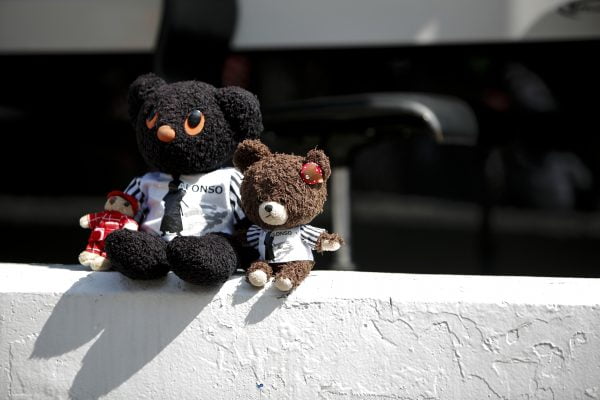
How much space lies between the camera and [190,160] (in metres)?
1.82

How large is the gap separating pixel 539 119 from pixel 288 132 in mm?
1561

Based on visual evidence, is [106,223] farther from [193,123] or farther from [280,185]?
[280,185]

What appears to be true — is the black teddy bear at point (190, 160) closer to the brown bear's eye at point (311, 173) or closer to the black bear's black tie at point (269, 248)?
the black bear's black tie at point (269, 248)

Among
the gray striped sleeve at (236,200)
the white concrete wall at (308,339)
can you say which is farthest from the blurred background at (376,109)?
the white concrete wall at (308,339)

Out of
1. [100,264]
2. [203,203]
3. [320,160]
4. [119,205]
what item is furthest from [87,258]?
[320,160]

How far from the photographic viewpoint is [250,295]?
5.46 ft

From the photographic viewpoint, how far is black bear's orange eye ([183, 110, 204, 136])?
1.80m

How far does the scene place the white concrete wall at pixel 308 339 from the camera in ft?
5.24

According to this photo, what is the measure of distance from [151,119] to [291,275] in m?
0.56

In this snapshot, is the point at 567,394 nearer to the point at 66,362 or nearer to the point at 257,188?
the point at 257,188

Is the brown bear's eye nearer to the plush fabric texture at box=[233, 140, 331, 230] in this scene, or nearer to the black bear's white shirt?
the plush fabric texture at box=[233, 140, 331, 230]

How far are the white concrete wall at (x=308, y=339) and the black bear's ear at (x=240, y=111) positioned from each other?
0.40 meters

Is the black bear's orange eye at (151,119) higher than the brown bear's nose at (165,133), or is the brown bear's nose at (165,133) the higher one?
the black bear's orange eye at (151,119)

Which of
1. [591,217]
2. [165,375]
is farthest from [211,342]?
[591,217]
